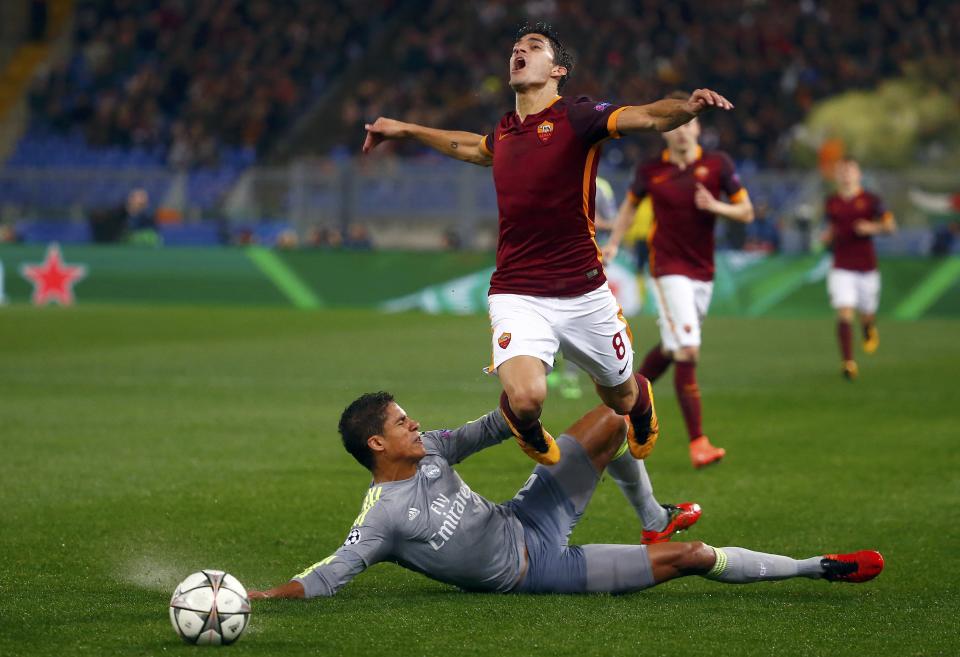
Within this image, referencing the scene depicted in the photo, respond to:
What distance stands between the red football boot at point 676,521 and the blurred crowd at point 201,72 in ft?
85.0

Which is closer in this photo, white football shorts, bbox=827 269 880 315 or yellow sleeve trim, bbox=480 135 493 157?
yellow sleeve trim, bbox=480 135 493 157

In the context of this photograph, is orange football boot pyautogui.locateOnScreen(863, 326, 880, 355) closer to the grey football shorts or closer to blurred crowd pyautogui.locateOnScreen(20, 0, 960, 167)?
blurred crowd pyautogui.locateOnScreen(20, 0, 960, 167)

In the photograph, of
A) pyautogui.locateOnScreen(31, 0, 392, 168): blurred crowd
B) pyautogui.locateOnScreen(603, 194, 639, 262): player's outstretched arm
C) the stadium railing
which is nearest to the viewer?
pyautogui.locateOnScreen(603, 194, 639, 262): player's outstretched arm

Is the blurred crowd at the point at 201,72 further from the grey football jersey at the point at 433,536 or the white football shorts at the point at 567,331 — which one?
the grey football jersey at the point at 433,536

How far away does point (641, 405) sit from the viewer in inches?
277

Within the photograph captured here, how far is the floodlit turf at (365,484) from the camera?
17.8 ft

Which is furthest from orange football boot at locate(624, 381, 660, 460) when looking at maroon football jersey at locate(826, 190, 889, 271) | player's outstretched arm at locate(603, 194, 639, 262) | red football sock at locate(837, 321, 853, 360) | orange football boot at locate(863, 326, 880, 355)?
orange football boot at locate(863, 326, 880, 355)

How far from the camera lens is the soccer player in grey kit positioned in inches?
223

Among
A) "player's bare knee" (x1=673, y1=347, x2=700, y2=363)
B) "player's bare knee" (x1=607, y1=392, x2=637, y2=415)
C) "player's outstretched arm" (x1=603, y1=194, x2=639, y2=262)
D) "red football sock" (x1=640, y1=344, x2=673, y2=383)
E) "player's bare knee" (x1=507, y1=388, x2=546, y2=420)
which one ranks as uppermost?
"player's outstretched arm" (x1=603, y1=194, x2=639, y2=262)

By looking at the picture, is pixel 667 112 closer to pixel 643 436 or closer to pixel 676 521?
pixel 643 436

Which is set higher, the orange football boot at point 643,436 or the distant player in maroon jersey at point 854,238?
the distant player in maroon jersey at point 854,238

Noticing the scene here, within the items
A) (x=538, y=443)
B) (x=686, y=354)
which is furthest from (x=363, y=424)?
(x=686, y=354)

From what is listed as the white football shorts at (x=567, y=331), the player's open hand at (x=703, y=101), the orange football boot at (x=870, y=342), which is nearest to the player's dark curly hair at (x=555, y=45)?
the white football shorts at (x=567, y=331)

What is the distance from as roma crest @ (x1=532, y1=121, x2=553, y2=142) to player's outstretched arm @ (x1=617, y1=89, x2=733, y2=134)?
1.40 feet
